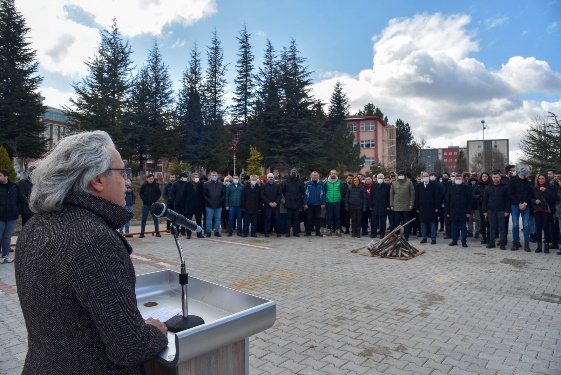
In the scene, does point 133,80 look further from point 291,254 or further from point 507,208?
point 507,208

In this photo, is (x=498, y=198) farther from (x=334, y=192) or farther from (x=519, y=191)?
(x=334, y=192)

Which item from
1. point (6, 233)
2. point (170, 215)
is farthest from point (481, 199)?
point (6, 233)

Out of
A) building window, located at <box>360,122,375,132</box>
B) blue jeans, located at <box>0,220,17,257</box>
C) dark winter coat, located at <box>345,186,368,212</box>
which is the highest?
building window, located at <box>360,122,375,132</box>

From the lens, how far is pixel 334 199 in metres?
13.8

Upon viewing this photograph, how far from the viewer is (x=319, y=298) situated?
6.21 meters

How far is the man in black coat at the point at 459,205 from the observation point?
1134 cm

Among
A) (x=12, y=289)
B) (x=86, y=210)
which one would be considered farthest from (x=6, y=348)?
(x=86, y=210)

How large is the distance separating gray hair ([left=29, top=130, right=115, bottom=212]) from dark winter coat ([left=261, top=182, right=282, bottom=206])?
464 inches

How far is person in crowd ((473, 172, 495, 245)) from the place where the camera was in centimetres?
1203

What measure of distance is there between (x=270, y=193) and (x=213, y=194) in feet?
6.53

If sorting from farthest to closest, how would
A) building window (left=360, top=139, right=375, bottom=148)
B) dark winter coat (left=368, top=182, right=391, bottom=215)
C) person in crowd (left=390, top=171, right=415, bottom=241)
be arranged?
building window (left=360, top=139, right=375, bottom=148)
dark winter coat (left=368, top=182, right=391, bottom=215)
person in crowd (left=390, top=171, right=415, bottom=241)

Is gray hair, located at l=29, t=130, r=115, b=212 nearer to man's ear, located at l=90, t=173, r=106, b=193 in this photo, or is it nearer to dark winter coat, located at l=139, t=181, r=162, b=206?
man's ear, located at l=90, t=173, r=106, b=193

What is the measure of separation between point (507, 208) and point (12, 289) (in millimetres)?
11861

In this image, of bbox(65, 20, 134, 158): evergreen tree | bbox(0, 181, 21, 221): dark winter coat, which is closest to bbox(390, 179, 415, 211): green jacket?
bbox(0, 181, 21, 221): dark winter coat
